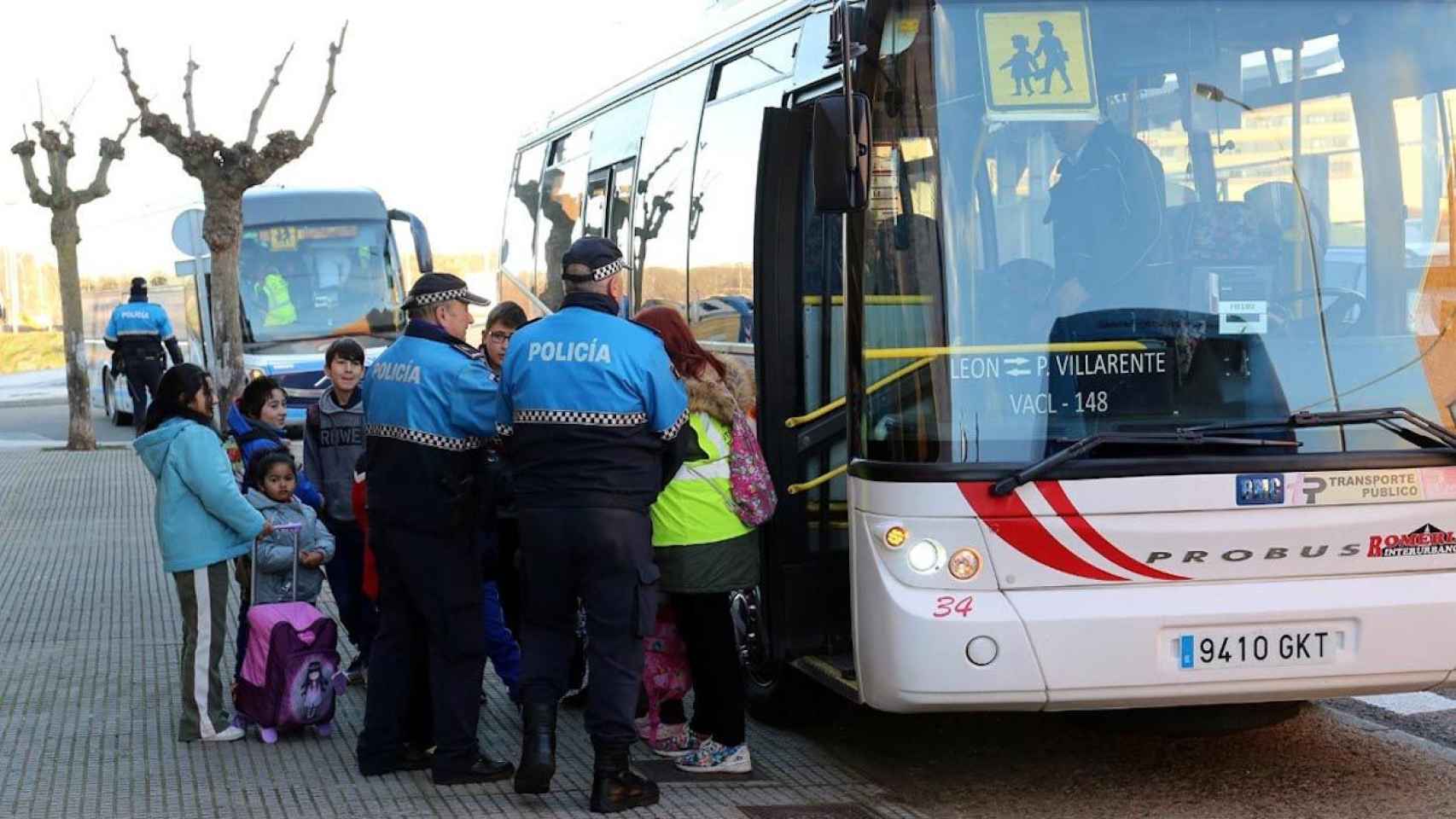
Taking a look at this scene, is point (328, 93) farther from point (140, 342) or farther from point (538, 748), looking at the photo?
point (538, 748)

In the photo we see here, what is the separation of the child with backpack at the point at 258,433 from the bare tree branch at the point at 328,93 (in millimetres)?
10319

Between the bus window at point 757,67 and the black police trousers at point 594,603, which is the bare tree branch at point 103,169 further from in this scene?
the black police trousers at point 594,603

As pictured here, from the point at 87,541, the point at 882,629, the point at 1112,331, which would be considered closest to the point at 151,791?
the point at 882,629

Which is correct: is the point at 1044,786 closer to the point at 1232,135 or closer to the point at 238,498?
the point at 1232,135

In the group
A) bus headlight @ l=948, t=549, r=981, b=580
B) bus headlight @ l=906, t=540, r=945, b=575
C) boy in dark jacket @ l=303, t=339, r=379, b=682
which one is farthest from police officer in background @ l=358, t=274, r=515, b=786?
bus headlight @ l=948, t=549, r=981, b=580

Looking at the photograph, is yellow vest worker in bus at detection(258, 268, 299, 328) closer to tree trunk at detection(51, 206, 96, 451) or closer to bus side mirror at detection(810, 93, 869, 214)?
tree trunk at detection(51, 206, 96, 451)

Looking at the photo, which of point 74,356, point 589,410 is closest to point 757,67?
point 589,410

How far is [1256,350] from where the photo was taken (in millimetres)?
6109

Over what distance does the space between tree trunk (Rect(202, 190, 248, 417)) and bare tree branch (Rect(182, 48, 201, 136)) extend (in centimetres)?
63

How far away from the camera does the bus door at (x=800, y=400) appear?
7.08 m

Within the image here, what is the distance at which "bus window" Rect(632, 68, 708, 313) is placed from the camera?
28.9 ft

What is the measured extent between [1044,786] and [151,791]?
314cm

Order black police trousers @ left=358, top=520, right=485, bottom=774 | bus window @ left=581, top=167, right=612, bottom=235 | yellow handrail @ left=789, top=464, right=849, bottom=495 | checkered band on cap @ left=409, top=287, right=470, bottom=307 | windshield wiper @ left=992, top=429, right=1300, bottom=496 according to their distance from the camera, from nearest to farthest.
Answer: windshield wiper @ left=992, top=429, right=1300, bottom=496, black police trousers @ left=358, top=520, right=485, bottom=774, checkered band on cap @ left=409, top=287, right=470, bottom=307, yellow handrail @ left=789, top=464, right=849, bottom=495, bus window @ left=581, top=167, right=612, bottom=235

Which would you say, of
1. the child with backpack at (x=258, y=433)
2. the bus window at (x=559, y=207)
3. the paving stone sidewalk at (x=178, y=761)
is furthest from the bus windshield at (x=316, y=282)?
the child with backpack at (x=258, y=433)
